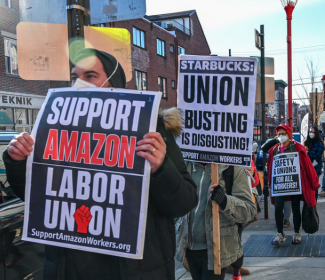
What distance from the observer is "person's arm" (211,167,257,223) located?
2867mm

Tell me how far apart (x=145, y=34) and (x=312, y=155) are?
22127 mm

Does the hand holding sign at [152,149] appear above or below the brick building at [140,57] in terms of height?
below

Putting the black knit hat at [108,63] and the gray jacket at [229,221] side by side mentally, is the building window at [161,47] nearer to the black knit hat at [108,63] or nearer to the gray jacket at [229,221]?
the gray jacket at [229,221]

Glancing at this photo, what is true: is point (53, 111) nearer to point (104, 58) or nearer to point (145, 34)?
point (104, 58)

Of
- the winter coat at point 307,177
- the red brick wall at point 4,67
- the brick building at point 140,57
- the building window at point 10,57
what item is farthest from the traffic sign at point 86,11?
the building window at point 10,57

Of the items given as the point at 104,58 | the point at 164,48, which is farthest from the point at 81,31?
the point at 164,48

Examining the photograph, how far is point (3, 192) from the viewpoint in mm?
3064

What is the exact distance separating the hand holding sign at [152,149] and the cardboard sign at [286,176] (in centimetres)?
478

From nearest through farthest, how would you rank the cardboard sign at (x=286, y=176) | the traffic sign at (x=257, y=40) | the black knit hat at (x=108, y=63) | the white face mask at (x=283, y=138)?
the black knit hat at (x=108, y=63) → the cardboard sign at (x=286, y=176) → the white face mask at (x=283, y=138) → the traffic sign at (x=257, y=40)

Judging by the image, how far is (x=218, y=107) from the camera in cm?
311

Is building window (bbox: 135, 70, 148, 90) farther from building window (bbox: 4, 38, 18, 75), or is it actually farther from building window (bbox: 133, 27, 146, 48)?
building window (bbox: 4, 38, 18, 75)

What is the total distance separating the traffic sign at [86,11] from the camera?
2.84 metres

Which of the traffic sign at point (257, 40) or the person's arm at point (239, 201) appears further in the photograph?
the traffic sign at point (257, 40)

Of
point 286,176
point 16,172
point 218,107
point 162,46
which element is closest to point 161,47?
point 162,46
